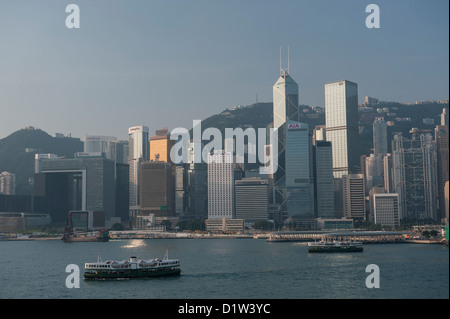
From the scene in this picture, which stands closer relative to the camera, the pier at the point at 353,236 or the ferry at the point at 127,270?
the ferry at the point at 127,270

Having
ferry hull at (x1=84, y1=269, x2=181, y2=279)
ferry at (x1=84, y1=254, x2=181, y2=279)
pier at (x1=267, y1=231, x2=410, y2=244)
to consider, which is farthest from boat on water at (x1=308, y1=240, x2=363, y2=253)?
ferry hull at (x1=84, y1=269, x2=181, y2=279)

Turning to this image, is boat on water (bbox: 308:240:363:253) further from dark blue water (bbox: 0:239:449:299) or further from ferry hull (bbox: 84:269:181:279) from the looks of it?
ferry hull (bbox: 84:269:181:279)

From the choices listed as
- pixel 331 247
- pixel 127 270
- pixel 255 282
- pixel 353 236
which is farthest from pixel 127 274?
pixel 353 236

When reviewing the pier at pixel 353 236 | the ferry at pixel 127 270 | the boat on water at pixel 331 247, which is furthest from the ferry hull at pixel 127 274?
the pier at pixel 353 236

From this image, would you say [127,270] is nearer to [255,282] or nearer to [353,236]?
[255,282]

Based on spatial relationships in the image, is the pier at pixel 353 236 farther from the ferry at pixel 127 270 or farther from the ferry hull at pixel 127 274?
the ferry hull at pixel 127 274

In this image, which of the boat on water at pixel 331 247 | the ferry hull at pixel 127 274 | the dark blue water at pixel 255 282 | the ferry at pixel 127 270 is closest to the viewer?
the dark blue water at pixel 255 282

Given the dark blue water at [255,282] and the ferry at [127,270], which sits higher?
the ferry at [127,270]

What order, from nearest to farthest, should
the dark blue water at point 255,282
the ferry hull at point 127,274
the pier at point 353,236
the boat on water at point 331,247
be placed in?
the dark blue water at point 255,282 → the ferry hull at point 127,274 → the boat on water at point 331,247 → the pier at point 353,236
